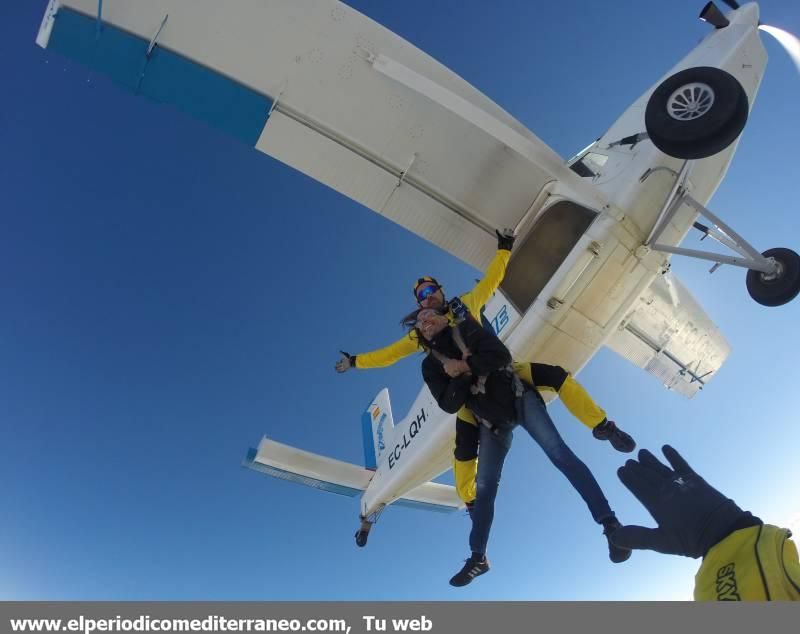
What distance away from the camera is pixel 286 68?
5.01 m

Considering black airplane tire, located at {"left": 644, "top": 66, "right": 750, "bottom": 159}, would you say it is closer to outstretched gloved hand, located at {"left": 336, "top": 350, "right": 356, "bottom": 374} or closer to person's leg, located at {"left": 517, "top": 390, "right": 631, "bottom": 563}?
person's leg, located at {"left": 517, "top": 390, "right": 631, "bottom": 563}

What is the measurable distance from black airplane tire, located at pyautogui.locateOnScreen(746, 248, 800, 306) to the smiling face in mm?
3423

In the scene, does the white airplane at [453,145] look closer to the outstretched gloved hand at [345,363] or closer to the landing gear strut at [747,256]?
the landing gear strut at [747,256]

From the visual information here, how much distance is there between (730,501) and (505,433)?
1799 millimetres

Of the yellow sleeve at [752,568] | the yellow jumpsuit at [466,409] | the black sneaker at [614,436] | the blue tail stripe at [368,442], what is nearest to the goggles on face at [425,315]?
the yellow jumpsuit at [466,409]

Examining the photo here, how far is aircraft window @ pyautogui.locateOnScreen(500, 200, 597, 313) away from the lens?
556 cm

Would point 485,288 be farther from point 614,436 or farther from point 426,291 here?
point 614,436

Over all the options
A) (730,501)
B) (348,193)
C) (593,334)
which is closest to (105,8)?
(348,193)

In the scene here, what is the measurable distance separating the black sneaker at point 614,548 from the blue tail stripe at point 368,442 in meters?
6.31

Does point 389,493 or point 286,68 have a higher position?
point 286,68

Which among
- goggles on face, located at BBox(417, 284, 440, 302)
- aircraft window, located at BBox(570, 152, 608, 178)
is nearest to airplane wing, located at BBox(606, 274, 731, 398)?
aircraft window, located at BBox(570, 152, 608, 178)

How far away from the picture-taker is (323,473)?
714cm
